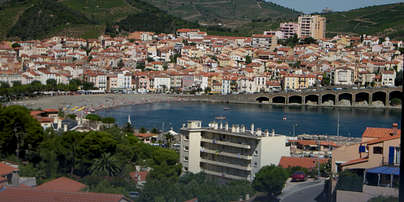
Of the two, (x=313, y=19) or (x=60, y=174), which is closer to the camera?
(x=60, y=174)

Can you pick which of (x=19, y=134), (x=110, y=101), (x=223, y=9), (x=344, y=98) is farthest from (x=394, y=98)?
(x=223, y=9)

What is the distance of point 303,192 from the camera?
12.4 feet

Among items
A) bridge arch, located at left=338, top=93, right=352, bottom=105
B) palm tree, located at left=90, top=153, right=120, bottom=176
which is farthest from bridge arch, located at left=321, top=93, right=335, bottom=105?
palm tree, located at left=90, top=153, right=120, bottom=176

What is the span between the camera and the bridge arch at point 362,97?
21.0 meters

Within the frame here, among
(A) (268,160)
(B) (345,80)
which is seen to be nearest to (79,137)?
(A) (268,160)

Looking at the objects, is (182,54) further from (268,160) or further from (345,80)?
(268,160)

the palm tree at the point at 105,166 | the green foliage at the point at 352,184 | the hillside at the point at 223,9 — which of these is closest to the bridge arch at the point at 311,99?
the palm tree at the point at 105,166

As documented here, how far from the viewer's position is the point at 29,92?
19969 millimetres

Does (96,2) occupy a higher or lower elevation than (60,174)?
higher

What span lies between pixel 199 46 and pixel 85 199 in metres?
27.5

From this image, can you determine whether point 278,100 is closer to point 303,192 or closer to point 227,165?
point 227,165

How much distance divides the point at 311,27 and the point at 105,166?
2888 centimetres

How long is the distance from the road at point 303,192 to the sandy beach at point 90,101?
42.2 ft

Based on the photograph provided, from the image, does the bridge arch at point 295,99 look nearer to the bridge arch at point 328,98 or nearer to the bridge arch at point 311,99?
the bridge arch at point 311,99
